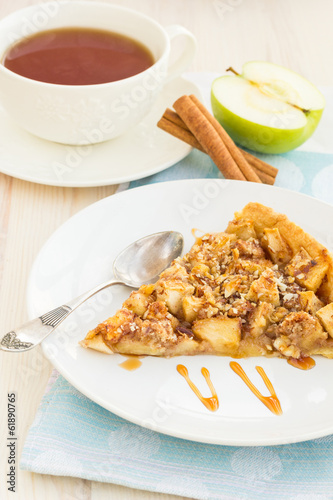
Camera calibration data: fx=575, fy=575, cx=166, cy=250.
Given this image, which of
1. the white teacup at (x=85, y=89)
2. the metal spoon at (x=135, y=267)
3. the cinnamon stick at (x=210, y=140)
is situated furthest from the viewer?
the cinnamon stick at (x=210, y=140)

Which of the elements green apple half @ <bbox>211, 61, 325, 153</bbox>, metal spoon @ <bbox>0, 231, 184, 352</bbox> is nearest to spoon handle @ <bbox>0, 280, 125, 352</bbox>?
metal spoon @ <bbox>0, 231, 184, 352</bbox>

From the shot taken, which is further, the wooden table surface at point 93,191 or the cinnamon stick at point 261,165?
the cinnamon stick at point 261,165

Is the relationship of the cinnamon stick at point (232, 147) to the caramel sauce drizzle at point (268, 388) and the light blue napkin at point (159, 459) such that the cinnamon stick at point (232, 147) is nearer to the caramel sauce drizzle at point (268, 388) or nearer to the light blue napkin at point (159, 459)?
the caramel sauce drizzle at point (268, 388)

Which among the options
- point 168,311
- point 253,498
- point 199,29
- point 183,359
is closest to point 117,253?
point 168,311

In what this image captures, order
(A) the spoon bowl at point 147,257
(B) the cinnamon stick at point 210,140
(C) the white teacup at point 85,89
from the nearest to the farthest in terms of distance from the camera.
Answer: (A) the spoon bowl at point 147,257 < (C) the white teacup at point 85,89 < (B) the cinnamon stick at point 210,140

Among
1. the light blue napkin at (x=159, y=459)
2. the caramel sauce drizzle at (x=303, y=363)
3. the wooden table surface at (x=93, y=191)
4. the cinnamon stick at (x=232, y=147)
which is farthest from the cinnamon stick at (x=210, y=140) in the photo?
A: the light blue napkin at (x=159, y=459)

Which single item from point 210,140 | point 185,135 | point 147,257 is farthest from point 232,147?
point 147,257
